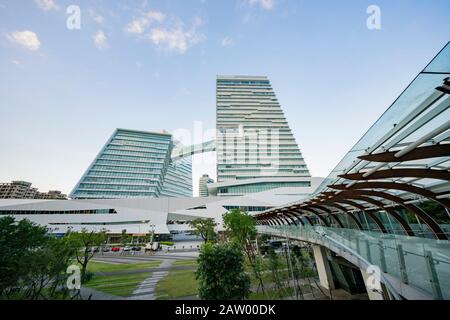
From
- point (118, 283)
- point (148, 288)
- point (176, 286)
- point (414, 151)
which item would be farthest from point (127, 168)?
point (414, 151)

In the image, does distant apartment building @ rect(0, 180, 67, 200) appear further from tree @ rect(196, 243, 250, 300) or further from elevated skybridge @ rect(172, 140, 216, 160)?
tree @ rect(196, 243, 250, 300)

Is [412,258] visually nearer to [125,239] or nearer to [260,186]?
[125,239]

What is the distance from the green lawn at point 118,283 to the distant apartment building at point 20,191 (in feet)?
342

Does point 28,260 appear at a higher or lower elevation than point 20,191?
lower

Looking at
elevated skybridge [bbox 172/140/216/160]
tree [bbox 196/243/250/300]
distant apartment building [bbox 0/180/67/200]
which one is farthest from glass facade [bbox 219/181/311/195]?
distant apartment building [bbox 0/180/67/200]

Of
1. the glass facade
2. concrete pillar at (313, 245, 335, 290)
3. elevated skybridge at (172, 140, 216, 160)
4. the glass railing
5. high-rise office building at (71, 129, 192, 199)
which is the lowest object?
concrete pillar at (313, 245, 335, 290)

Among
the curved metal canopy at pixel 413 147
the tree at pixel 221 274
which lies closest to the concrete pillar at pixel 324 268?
the curved metal canopy at pixel 413 147

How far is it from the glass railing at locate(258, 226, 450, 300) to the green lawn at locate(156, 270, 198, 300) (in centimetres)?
1263

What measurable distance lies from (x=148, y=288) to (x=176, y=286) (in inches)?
89.3

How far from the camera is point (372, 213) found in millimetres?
14672

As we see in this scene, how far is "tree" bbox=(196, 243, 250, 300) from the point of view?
9812 millimetres

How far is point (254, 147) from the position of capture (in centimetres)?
7556
